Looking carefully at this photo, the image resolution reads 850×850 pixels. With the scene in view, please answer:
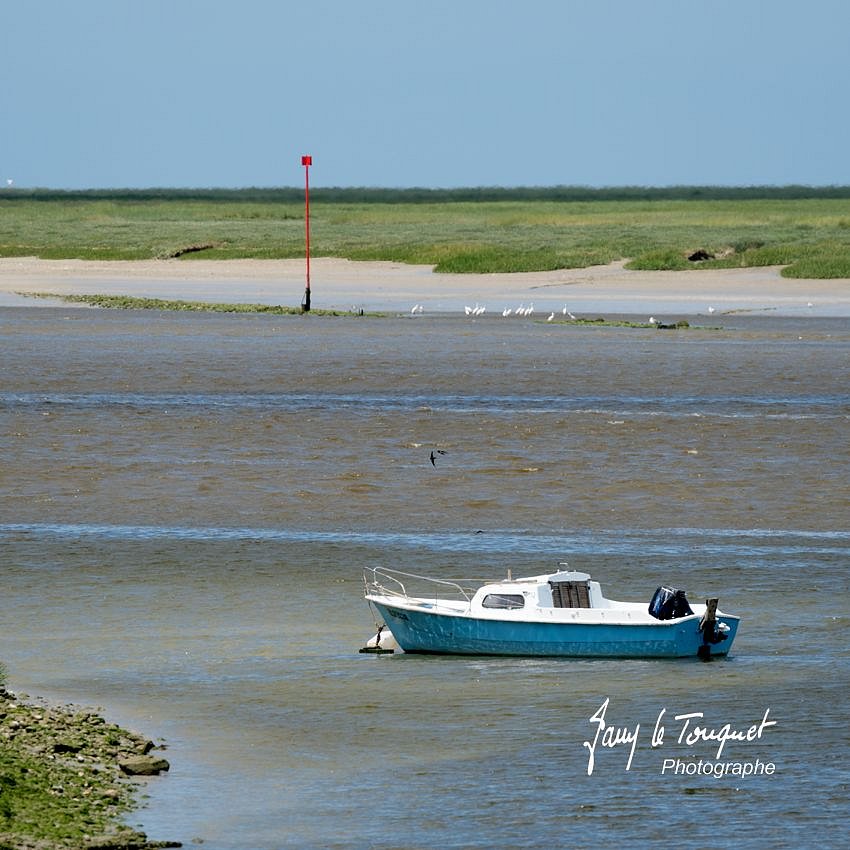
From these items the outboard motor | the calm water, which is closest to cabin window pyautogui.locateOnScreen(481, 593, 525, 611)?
the calm water

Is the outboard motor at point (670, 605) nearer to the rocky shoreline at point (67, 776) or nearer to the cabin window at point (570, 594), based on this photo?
the cabin window at point (570, 594)

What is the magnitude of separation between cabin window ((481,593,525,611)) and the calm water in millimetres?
567

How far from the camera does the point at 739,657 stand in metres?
17.7

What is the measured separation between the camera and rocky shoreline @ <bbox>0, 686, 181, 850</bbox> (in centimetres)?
1199

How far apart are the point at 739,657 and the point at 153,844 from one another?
289 inches

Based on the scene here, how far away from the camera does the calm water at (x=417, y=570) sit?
13.6 metres

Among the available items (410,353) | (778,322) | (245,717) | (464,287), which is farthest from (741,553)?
(464,287)

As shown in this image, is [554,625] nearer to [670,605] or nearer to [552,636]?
[552,636]

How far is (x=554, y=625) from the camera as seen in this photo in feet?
57.5

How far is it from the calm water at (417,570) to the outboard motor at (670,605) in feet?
1.88

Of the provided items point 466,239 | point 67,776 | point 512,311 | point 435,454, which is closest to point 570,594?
point 67,776

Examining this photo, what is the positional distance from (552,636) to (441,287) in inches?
2417

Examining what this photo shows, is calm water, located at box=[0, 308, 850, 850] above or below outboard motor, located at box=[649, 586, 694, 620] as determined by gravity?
below

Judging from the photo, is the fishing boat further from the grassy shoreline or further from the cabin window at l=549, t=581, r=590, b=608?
the grassy shoreline
